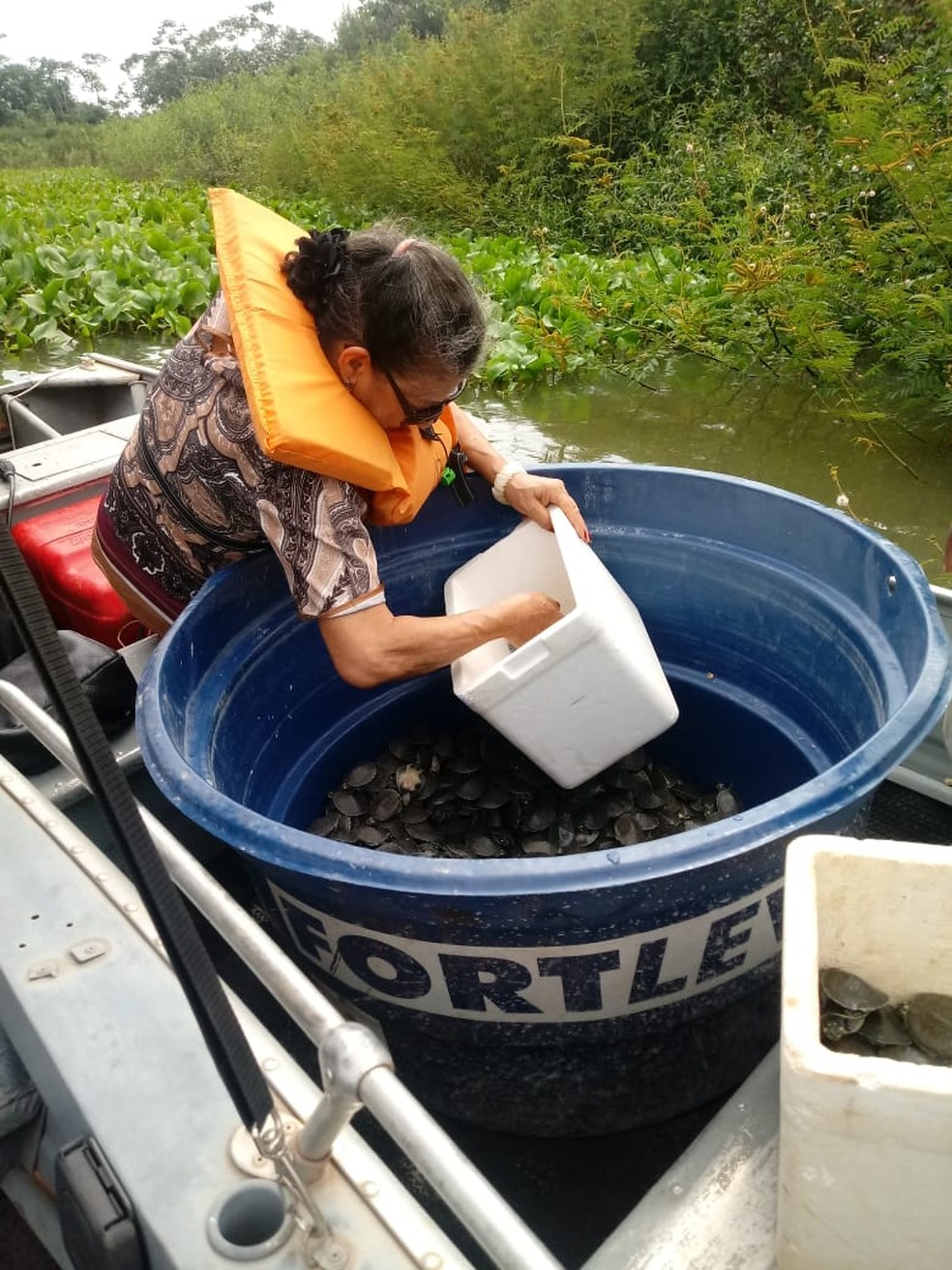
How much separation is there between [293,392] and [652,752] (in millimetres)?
1056

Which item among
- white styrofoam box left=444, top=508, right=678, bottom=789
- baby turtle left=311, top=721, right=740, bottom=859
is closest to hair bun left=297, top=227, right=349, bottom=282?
white styrofoam box left=444, top=508, right=678, bottom=789

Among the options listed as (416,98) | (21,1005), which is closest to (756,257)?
(21,1005)

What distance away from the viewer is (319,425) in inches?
48.4

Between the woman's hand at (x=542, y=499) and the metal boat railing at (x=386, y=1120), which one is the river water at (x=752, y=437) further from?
the metal boat railing at (x=386, y=1120)

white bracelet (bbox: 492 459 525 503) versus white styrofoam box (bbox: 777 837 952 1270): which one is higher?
white bracelet (bbox: 492 459 525 503)

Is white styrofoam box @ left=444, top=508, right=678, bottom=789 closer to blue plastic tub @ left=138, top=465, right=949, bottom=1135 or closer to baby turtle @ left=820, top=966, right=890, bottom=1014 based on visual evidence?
blue plastic tub @ left=138, top=465, right=949, bottom=1135

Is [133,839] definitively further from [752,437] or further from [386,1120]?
[752,437]

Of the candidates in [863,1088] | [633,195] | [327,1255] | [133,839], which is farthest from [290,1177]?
[633,195]

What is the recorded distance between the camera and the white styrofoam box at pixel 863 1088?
61 centimetres

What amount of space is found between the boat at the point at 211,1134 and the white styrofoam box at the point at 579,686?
0.50 m

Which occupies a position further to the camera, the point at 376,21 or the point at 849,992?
the point at 376,21

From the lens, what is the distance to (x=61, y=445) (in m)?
2.26

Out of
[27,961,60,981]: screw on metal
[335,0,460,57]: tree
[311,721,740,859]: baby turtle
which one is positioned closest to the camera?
[27,961,60,981]: screw on metal

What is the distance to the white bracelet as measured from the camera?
5.57 ft
